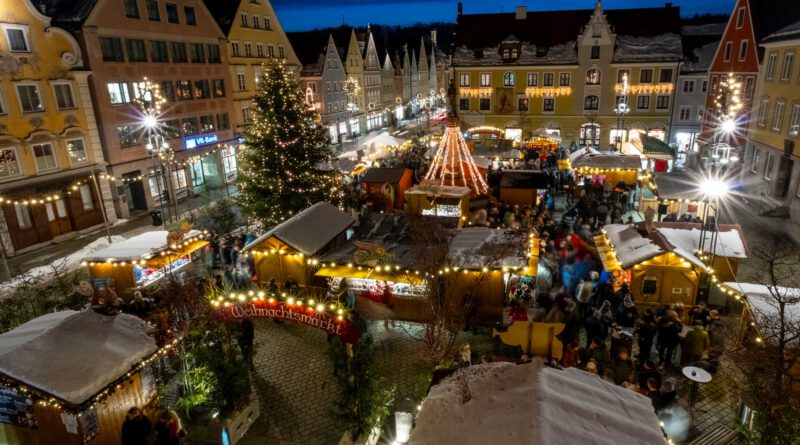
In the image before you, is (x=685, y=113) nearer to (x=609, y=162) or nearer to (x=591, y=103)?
(x=591, y=103)

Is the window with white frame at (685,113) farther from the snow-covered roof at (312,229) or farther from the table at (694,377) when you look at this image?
the table at (694,377)

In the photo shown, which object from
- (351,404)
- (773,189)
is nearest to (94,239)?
(351,404)

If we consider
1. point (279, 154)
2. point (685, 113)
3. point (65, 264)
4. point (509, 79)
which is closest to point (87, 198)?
point (65, 264)

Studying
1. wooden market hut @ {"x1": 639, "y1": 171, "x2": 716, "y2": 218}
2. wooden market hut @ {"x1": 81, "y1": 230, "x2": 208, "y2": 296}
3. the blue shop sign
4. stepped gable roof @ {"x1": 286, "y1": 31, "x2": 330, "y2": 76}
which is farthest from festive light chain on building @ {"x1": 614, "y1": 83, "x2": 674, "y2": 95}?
wooden market hut @ {"x1": 81, "y1": 230, "x2": 208, "y2": 296}

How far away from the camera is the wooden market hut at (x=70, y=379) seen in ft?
26.9

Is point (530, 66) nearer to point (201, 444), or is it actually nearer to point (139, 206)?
point (139, 206)

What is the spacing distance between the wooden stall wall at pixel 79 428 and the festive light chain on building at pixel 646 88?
40.0 metres

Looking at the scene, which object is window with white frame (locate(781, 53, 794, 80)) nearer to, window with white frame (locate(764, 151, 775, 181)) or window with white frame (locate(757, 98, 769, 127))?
window with white frame (locate(757, 98, 769, 127))

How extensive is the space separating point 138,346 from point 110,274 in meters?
8.11

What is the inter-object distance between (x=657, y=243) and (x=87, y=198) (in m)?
24.6

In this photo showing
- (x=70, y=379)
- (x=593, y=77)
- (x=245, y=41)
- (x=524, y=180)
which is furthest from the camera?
(x=593, y=77)

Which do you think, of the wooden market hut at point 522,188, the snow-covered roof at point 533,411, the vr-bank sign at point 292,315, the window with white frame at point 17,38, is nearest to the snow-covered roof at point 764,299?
the snow-covered roof at point 533,411

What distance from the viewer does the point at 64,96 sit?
75.0ft

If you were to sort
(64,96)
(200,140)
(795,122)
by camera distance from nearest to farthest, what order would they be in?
1. (64,96)
2. (795,122)
3. (200,140)
